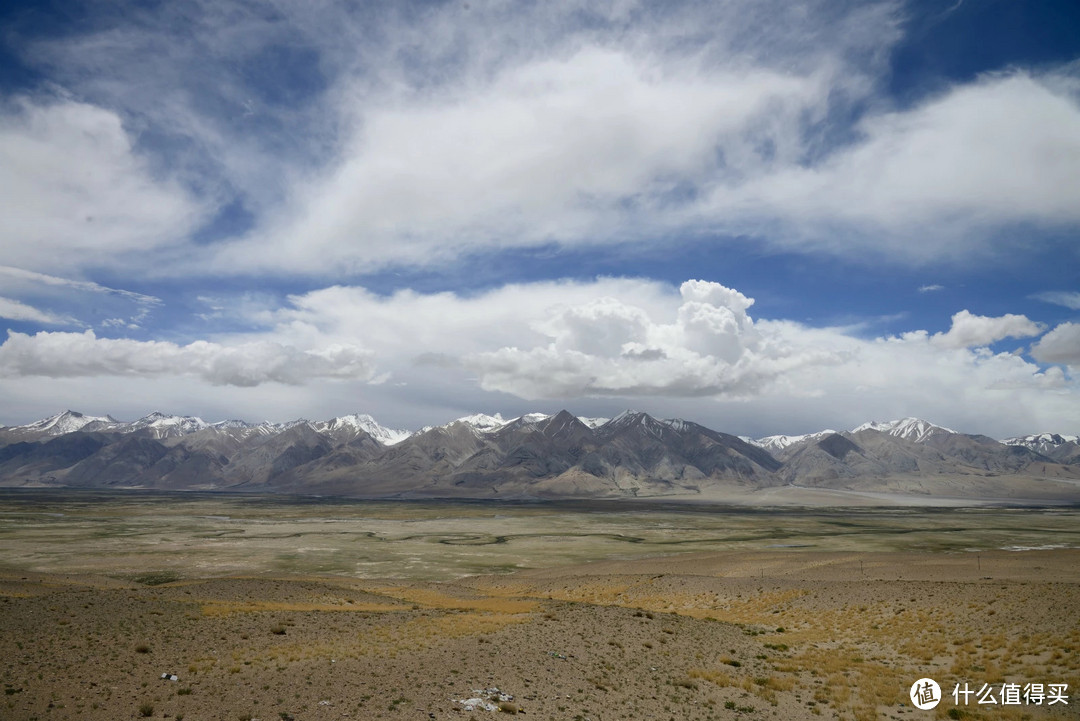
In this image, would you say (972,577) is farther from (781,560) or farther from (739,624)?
(739,624)

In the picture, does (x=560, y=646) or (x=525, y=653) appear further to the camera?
(x=560, y=646)

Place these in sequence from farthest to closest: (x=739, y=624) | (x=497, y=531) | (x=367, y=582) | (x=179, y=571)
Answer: (x=497, y=531), (x=179, y=571), (x=367, y=582), (x=739, y=624)

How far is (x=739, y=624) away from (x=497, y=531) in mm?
121684

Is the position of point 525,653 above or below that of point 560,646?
above

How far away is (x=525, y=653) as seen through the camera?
90.2 ft

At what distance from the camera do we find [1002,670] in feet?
84.5

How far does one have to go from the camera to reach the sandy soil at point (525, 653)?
2069cm

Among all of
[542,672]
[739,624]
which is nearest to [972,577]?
[739,624]

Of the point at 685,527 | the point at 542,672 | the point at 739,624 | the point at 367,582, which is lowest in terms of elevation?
the point at 685,527

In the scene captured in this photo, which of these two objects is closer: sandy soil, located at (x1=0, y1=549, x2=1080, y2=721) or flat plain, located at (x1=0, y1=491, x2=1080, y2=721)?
sandy soil, located at (x1=0, y1=549, x2=1080, y2=721)

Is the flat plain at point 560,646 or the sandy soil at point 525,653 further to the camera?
the flat plain at point 560,646

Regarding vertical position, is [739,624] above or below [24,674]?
below

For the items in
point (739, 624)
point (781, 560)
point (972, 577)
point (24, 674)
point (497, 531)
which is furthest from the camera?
point (497, 531)

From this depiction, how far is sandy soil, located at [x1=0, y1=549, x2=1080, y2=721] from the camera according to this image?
20.7m
